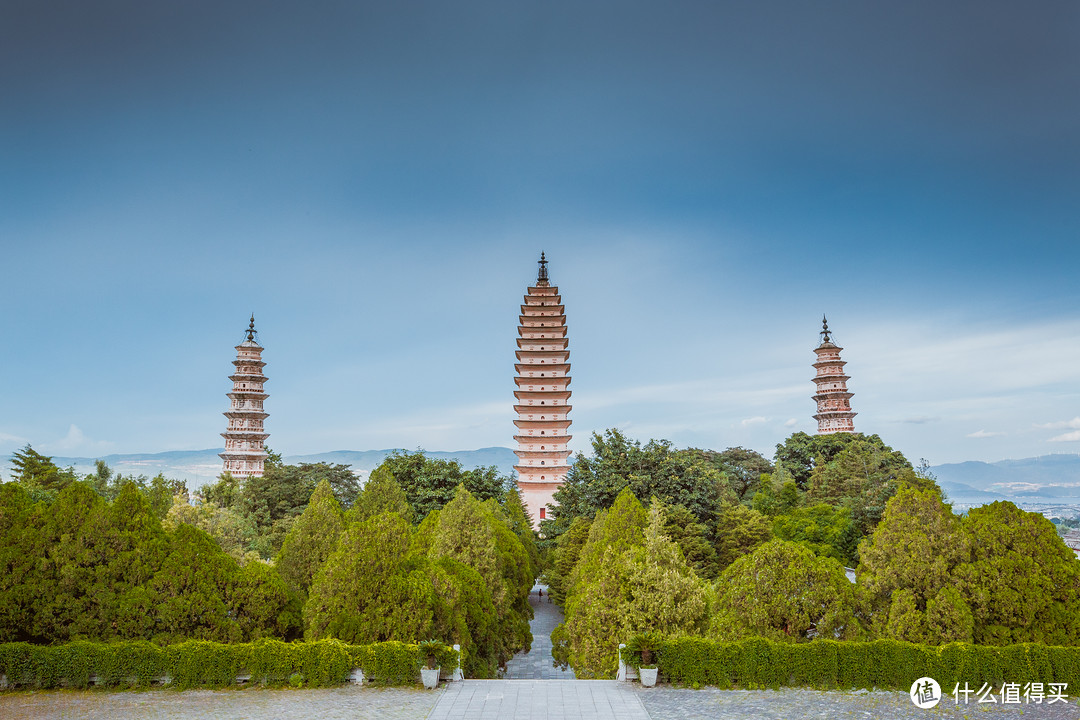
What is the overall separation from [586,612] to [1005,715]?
6.59 metres

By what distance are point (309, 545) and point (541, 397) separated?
32055 mm

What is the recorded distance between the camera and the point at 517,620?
1719cm

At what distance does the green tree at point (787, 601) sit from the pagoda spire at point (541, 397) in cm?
3470

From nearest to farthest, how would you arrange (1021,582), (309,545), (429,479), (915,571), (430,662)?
(430,662)
(1021,582)
(915,571)
(309,545)
(429,479)

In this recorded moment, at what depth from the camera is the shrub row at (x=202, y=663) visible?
10.5 metres

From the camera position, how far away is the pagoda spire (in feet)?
153

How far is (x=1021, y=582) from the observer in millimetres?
11164

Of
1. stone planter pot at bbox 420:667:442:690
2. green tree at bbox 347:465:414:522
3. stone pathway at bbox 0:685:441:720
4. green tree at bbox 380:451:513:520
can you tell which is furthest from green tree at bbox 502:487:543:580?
stone pathway at bbox 0:685:441:720

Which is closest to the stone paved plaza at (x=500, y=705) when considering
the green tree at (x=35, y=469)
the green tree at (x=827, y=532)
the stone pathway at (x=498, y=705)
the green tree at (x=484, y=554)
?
the stone pathway at (x=498, y=705)

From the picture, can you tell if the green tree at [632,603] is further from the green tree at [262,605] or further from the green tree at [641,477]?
the green tree at [641,477]

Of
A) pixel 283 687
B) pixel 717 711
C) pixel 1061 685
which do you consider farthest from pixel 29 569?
pixel 1061 685

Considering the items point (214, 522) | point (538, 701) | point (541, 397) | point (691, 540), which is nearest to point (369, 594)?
point (538, 701)

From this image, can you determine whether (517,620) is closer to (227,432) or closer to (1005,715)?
(1005,715)

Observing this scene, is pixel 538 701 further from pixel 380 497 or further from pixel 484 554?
pixel 380 497
